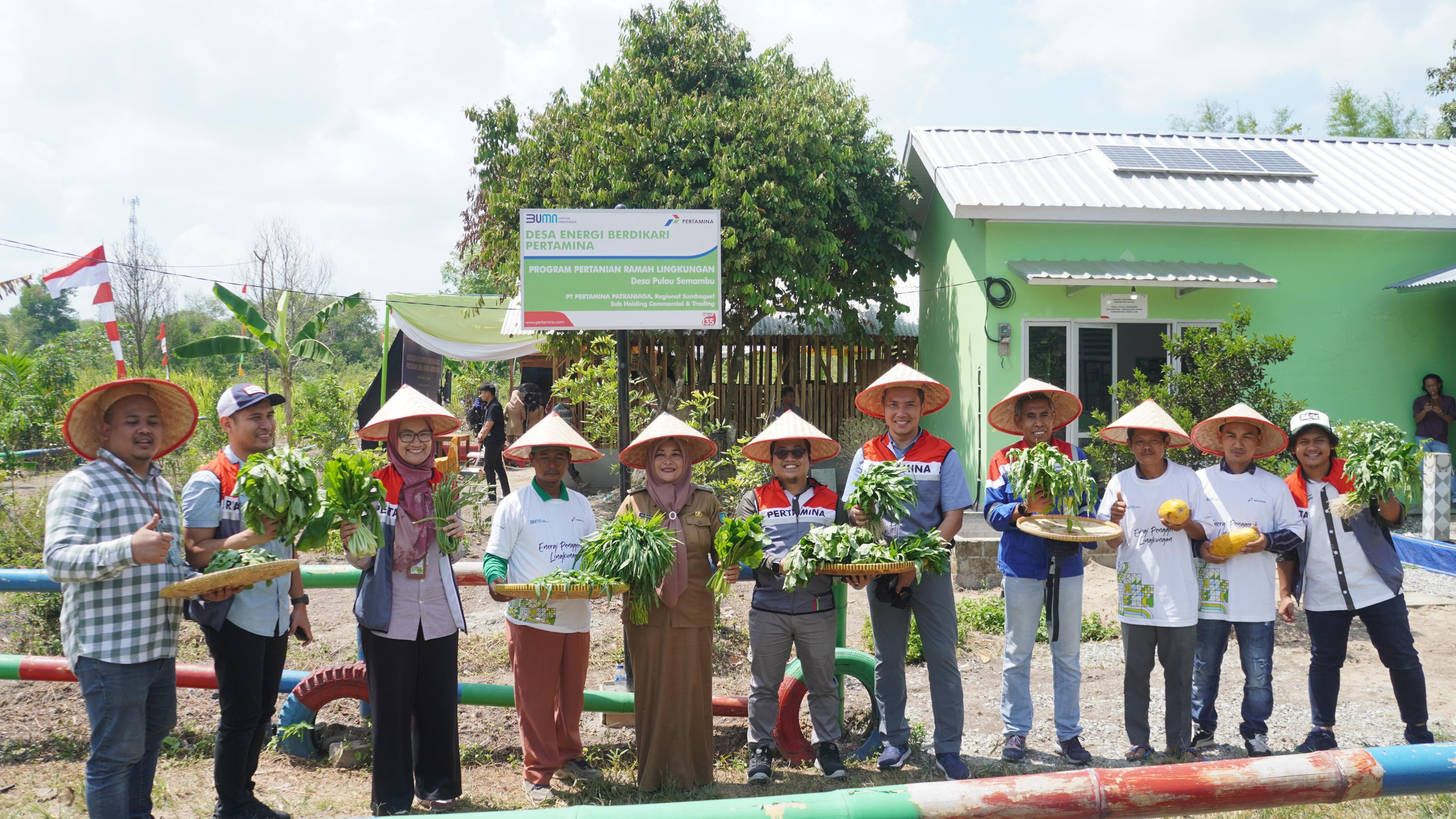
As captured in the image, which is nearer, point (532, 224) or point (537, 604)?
point (537, 604)

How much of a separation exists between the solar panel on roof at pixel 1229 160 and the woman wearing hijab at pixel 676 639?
37.5ft

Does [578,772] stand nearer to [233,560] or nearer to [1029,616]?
[233,560]

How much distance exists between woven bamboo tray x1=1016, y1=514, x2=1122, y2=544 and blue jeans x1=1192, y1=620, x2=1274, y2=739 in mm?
973

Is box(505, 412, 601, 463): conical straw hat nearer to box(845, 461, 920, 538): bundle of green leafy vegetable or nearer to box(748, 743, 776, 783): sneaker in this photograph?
box(845, 461, 920, 538): bundle of green leafy vegetable

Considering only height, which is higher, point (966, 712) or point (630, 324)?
point (630, 324)

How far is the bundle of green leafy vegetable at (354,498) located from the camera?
3.99 meters

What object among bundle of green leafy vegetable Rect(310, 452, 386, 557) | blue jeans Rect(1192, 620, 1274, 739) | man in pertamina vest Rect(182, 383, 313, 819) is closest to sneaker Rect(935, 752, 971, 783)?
blue jeans Rect(1192, 620, 1274, 739)

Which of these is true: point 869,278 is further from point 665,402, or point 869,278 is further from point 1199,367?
point 1199,367

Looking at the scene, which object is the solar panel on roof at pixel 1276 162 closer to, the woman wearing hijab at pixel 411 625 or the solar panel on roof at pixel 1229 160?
the solar panel on roof at pixel 1229 160

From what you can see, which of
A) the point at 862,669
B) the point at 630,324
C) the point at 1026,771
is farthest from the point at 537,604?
the point at 1026,771

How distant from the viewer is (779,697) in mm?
4902

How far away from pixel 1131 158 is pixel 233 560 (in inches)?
510

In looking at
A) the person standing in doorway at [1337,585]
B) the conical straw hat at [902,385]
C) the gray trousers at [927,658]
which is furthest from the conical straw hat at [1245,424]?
the gray trousers at [927,658]

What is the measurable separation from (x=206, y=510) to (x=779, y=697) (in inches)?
119
